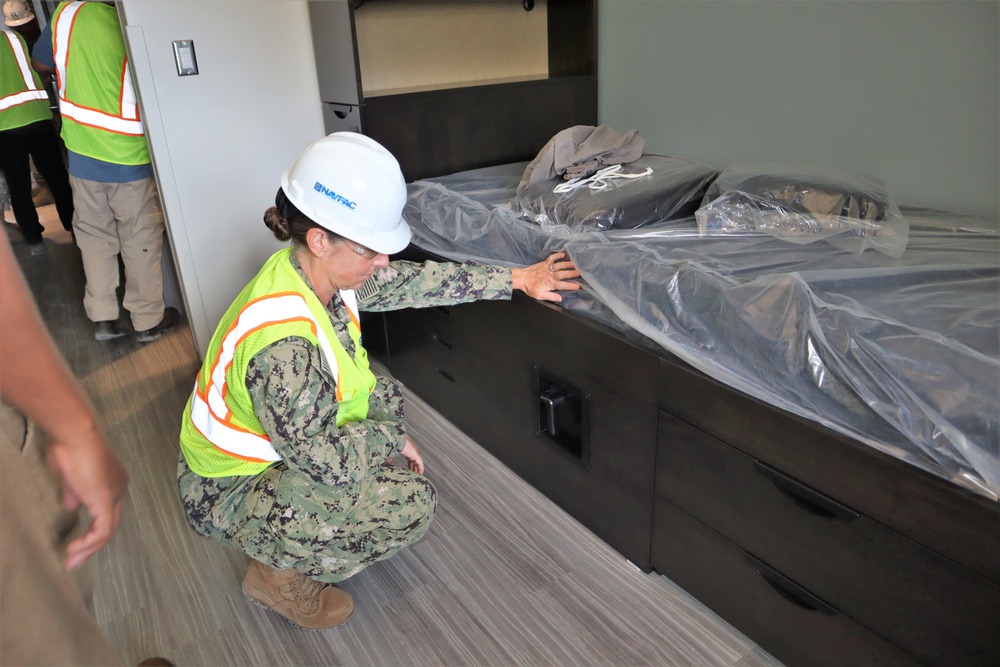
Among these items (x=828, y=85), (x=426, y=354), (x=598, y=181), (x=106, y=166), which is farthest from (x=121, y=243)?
(x=828, y=85)

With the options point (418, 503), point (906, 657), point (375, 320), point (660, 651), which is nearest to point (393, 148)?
point (375, 320)

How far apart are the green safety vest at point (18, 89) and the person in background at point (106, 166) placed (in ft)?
2.49

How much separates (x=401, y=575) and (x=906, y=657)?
921 mm

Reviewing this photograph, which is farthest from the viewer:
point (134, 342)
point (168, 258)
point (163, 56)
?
point (168, 258)

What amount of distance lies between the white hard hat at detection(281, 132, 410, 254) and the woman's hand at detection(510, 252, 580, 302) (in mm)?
349

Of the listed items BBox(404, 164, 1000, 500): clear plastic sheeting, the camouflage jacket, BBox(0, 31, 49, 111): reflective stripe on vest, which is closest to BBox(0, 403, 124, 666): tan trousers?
the camouflage jacket

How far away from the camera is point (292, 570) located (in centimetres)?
133

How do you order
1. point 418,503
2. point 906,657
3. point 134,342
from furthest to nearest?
1. point 134,342
2. point 418,503
3. point 906,657

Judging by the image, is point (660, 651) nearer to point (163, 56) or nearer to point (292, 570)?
point (292, 570)

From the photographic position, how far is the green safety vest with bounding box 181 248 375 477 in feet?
3.74

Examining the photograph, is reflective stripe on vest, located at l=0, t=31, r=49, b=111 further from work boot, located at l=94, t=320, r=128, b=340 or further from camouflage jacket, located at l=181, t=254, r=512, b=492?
camouflage jacket, located at l=181, t=254, r=512, b=492

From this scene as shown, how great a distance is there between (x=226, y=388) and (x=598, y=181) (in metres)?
0.94

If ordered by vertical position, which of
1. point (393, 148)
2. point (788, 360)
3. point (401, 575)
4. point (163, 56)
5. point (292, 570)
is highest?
point (163, 56)

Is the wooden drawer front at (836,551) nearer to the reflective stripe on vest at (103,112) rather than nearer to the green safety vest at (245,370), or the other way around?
the green safety vest at (245,370)
